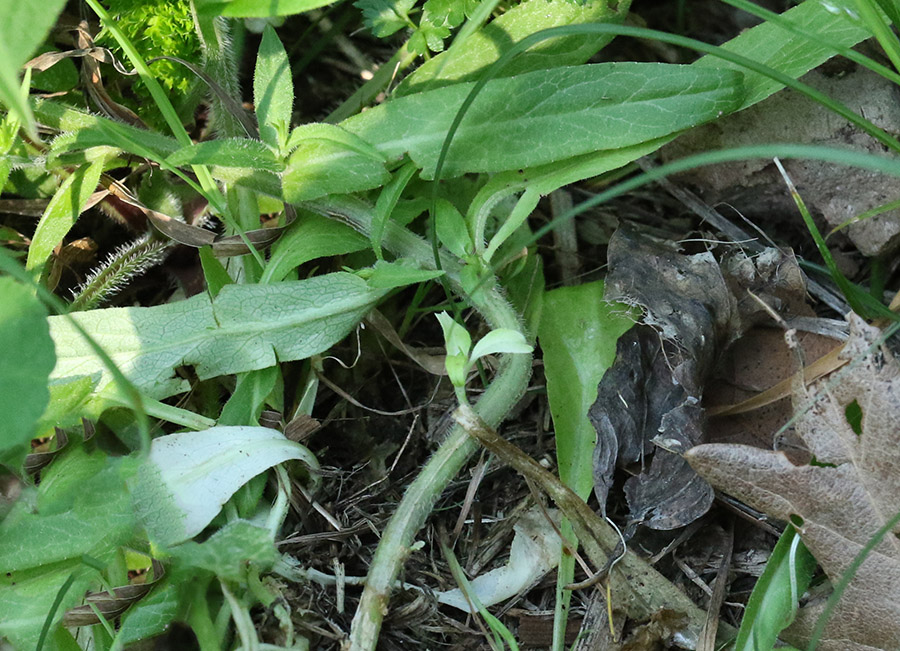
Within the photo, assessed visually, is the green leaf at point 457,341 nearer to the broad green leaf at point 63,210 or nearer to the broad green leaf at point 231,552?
the broad green leaf at point 231,552

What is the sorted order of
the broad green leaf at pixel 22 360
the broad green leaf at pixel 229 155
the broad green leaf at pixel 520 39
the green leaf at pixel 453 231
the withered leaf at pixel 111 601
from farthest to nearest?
the broad green leaf at pixel 520 39
the green leaf at pixel 453 231
the broad green leaf at pixel 229 155
the withered leaf at pixel 111 601
the broad green leaf at pixel 22 360

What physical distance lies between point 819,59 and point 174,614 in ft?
5.38

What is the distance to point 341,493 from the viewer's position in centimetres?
169

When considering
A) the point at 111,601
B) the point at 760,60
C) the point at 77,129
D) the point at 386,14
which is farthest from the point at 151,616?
the point at 760,60

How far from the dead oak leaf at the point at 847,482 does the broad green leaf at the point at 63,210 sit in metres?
1.36

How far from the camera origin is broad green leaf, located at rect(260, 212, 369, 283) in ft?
5.48

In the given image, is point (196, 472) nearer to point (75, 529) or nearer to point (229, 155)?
point (75, 529)

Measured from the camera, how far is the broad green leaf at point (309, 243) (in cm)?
167

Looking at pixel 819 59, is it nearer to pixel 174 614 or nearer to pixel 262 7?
pixel 262 7

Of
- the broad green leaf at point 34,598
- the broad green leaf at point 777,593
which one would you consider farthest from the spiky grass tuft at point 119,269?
the broad green leaf at point 777,593

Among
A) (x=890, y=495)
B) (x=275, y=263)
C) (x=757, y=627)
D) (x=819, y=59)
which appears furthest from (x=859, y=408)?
(x=275, y=263)

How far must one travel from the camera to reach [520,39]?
177 cm

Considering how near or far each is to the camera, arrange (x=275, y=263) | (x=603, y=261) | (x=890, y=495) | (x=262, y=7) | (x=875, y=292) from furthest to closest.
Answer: (x=603, y=261), (x=875, y=292), (x=275, y=263), (x=262, y=7), (x=890, y=495)

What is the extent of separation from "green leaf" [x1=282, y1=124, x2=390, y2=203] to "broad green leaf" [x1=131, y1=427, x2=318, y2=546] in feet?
1.65
